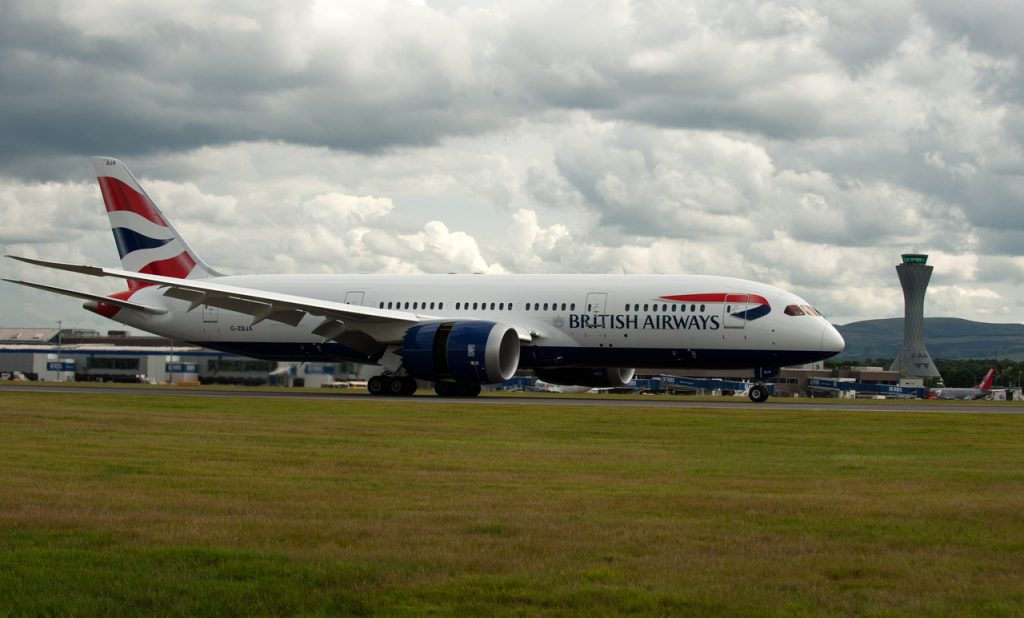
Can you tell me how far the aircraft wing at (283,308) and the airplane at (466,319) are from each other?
0.07 metres

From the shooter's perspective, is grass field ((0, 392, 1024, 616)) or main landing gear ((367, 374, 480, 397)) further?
main landing gear ((367, 374, 480, 397))

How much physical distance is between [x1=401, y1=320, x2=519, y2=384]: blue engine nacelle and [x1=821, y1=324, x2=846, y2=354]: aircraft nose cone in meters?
10.2

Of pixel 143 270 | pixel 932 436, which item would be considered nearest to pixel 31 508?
pixel 932 436

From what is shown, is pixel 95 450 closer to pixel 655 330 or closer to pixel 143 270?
pixel 655 330

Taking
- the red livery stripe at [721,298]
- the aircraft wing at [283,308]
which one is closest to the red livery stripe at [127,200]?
the aircraft wing at [283,308]

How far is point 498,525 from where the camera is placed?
1141 cm

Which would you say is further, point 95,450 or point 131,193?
point 131,193

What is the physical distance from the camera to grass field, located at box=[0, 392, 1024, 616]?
8.66 meters

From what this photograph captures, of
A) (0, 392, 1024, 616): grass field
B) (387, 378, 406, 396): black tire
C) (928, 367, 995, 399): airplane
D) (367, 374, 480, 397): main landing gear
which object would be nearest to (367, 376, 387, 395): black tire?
(367, 374, 480, 397): main landing gear

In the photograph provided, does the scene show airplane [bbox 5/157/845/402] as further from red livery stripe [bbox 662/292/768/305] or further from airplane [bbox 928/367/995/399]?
airplane [bbox 928/367/995/399]

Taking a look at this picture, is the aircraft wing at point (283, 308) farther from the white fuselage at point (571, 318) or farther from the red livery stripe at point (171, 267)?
the red livery stripe at point (171, 267)

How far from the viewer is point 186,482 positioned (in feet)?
48.5

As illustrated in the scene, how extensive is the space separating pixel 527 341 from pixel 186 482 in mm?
28512

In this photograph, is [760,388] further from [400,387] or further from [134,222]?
[134,222]
